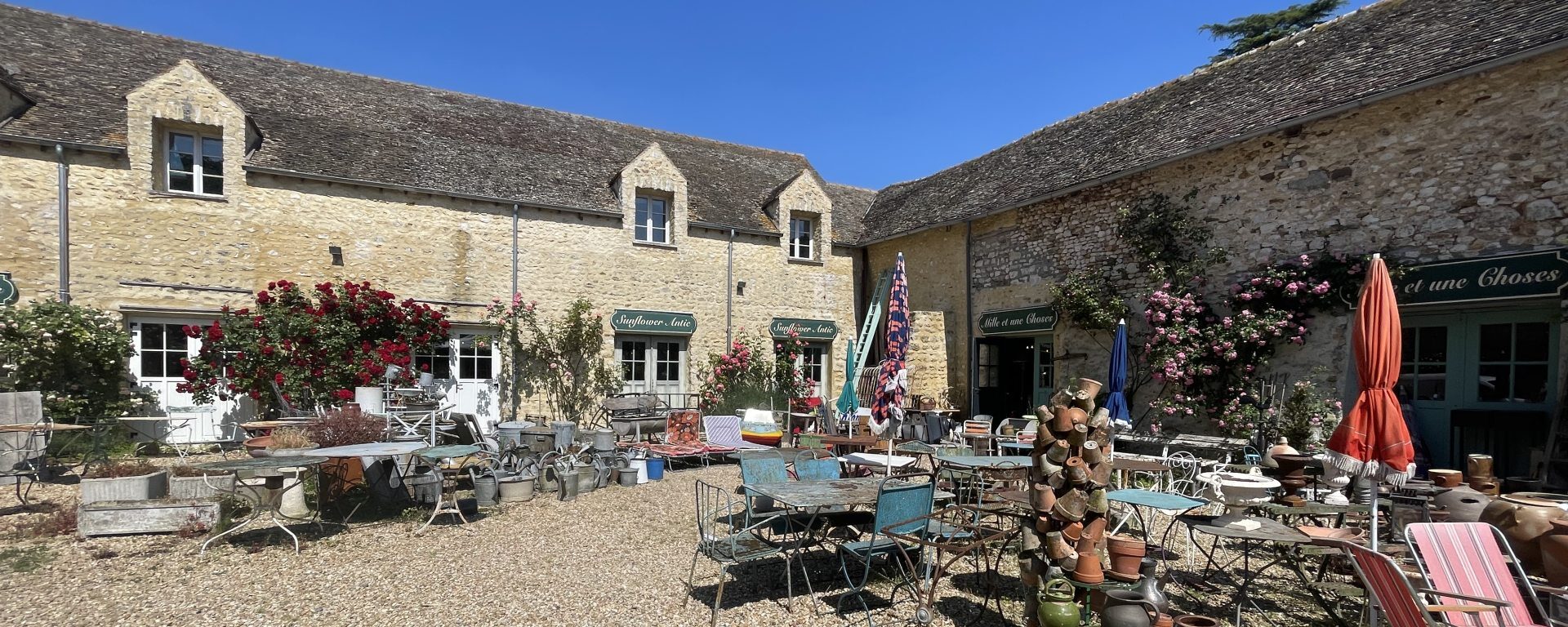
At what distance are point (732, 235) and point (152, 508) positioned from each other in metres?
10.1

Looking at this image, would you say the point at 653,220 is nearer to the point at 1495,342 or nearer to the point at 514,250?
the point at 514,250

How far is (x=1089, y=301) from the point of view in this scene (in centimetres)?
1109

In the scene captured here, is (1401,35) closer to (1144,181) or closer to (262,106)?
(1144,181)

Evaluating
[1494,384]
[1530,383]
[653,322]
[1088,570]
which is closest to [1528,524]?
[1088,570]

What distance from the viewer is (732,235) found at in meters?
14.7

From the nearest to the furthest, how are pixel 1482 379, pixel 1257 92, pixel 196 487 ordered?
1. pixel 196 487
2. pixel 1482 379
3. pixel 1257 92

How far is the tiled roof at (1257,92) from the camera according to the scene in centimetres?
808

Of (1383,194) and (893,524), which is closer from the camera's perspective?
(893,524)

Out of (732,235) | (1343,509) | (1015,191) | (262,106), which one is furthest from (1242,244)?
(262,106)

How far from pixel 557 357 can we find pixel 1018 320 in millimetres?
8161

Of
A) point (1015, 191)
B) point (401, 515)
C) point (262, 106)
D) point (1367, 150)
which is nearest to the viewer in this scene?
point (401, 515)

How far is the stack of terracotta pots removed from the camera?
388 cm

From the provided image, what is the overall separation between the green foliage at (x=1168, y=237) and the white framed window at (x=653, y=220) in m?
8.18

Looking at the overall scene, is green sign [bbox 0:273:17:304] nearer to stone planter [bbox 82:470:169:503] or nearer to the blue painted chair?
stone planter [bbox 82:470:169:503]
